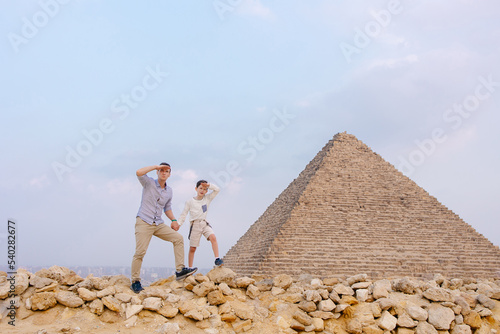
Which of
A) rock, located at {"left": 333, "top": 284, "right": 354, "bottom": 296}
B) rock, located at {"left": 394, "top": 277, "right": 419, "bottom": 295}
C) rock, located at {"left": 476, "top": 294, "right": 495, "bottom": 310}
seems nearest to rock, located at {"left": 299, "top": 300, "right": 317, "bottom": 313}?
rock, located at {"left": 333, "top": 284, "right": 354, "bottom": 296}

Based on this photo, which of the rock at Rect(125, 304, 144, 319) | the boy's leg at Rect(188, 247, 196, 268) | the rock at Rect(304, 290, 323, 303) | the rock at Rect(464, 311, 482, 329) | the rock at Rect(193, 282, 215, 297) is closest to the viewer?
the rock at Rect(125, 304, 144, 319)

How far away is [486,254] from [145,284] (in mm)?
20821

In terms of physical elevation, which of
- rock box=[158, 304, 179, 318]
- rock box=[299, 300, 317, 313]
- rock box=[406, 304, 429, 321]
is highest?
rock box=[406, 304, 429, 321]

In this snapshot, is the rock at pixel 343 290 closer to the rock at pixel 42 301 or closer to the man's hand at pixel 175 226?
the man's hand at pixel 175 226

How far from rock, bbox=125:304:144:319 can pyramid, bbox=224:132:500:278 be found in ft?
42.9

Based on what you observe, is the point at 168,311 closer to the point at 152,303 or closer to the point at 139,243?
the point at 152,303

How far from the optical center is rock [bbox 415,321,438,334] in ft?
17.5

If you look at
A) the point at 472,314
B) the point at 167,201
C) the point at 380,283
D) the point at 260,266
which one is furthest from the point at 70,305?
the point at 260,266

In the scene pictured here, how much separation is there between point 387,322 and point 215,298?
7.37 ft

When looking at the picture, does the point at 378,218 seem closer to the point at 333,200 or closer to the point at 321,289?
the point at 333,200

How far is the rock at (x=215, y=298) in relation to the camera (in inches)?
205

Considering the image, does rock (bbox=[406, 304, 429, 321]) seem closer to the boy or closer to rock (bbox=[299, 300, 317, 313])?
rock (bbox=[299, 300, 317, 313])

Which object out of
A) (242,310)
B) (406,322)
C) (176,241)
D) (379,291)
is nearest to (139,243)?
(176,241)

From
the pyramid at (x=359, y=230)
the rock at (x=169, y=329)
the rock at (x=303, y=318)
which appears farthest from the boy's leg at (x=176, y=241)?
the pyramid at (x=359, y=230)
